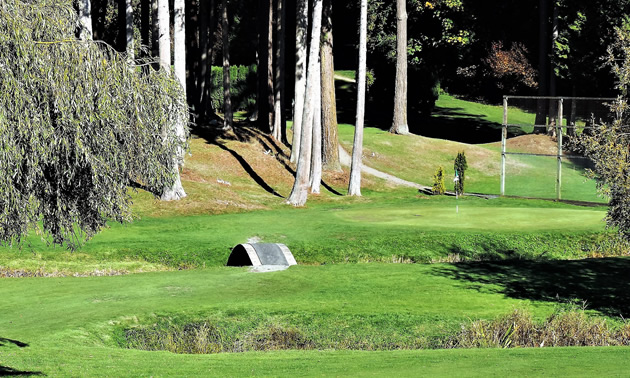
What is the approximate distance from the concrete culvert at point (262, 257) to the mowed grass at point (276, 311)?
56 cm

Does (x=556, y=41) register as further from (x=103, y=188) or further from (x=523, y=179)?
(x=103, y=188)

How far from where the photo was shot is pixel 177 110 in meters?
12.7

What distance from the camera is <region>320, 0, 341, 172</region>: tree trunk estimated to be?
43938 millimetres

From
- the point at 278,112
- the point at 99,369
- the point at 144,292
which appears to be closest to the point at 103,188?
the point at 99,369

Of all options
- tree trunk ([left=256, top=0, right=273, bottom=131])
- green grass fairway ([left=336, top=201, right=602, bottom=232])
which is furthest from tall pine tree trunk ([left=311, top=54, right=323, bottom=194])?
tree trunk ([left=256, top=0, right=273, bottom=131])

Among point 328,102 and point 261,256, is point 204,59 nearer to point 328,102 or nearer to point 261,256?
point 328,102

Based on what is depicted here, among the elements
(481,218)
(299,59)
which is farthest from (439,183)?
(481,218)

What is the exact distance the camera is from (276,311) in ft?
56.0

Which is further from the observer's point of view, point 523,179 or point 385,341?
point 523,179

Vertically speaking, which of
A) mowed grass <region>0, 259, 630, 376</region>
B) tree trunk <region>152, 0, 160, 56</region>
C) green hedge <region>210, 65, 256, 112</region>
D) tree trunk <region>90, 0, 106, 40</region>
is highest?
tree trunk <region>90, 0, 106, 40</region>

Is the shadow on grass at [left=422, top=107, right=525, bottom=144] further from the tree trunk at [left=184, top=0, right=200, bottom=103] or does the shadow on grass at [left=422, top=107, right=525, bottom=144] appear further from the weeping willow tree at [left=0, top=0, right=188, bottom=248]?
the weeping willow tree at [left=0, top=0, right=188, bottom=248]

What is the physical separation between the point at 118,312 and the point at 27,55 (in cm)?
730

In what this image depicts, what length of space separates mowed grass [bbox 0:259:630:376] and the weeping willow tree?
2623mm

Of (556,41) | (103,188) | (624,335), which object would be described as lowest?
(624,335)
